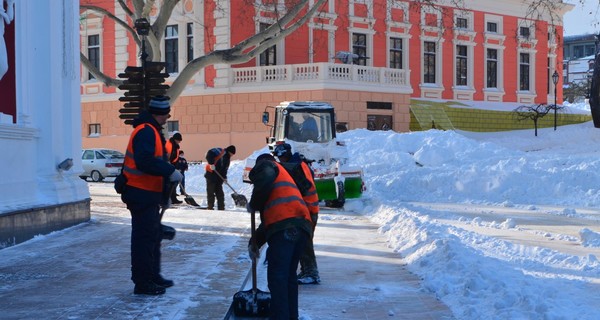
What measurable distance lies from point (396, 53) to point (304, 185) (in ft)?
120

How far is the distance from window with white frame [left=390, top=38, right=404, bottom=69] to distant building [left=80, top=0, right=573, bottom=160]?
5cm

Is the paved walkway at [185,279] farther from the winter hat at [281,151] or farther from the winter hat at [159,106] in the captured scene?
the winter hat at [159,106]

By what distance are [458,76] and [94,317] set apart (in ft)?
138

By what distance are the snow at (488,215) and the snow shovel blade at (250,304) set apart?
581mm

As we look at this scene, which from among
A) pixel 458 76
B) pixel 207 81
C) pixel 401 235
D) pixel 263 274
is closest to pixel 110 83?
pixel 207 81

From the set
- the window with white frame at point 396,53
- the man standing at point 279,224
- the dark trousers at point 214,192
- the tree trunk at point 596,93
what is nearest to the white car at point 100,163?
the window with white frame at point 396,53

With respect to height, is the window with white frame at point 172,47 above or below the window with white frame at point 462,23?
below

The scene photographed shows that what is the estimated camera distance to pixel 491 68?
4853cm

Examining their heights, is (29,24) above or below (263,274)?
above

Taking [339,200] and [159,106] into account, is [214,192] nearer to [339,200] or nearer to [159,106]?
[339,200]

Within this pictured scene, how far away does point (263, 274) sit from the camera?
1030cm

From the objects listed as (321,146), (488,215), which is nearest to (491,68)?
(321,146)

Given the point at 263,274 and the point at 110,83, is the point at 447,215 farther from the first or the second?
the point at 110,83

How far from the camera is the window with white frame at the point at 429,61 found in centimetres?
4572
